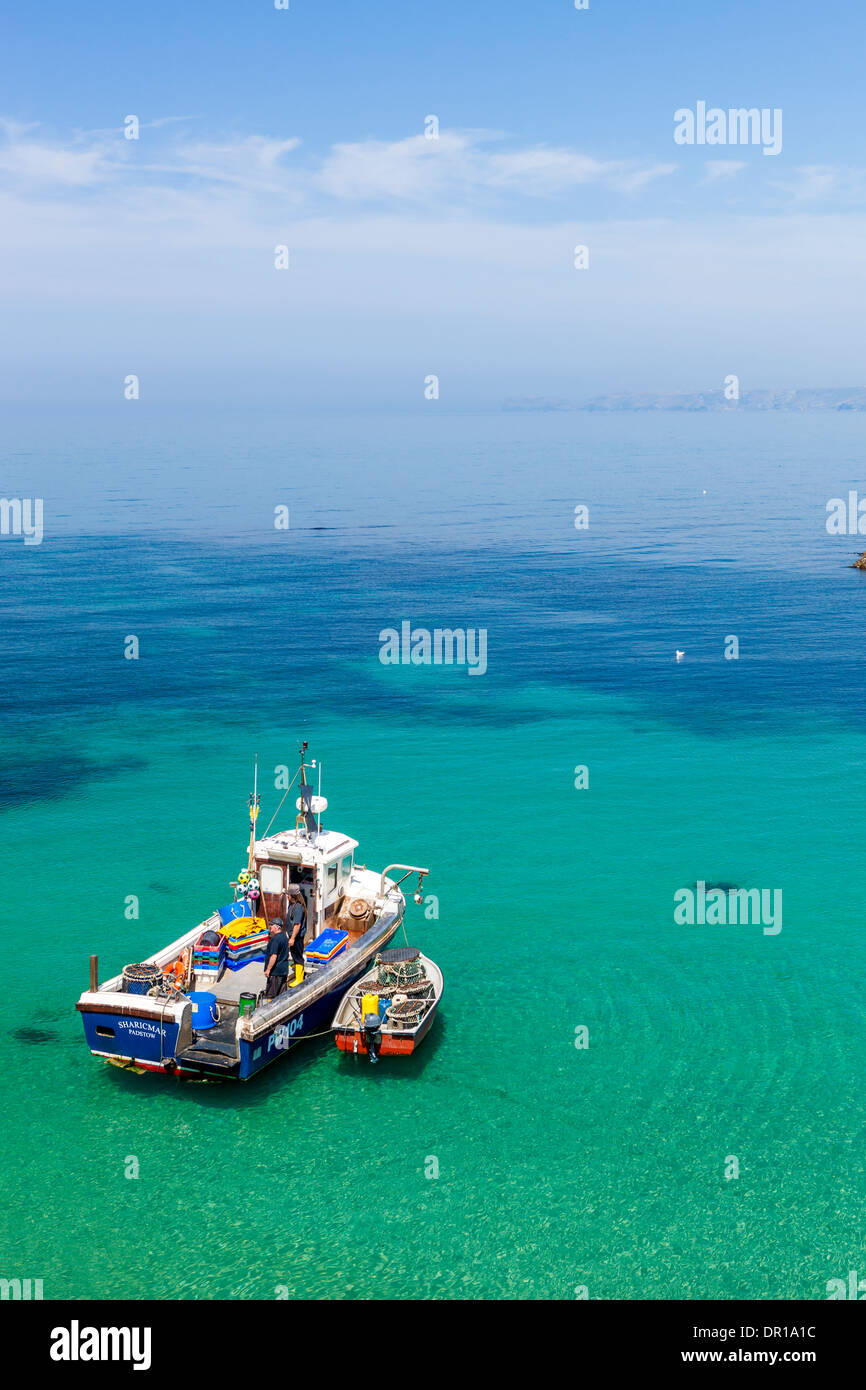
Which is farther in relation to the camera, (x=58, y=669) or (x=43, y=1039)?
(x=58, y=669)

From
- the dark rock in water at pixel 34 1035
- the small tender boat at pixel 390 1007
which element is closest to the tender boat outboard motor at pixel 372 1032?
the small tender boat at pixel 390 1007

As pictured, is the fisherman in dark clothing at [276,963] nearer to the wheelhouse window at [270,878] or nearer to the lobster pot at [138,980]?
the lobster pot at [138,980]

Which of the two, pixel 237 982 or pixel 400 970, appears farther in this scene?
pixel 400 970

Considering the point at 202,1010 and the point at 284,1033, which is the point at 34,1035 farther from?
the point at 284,1033

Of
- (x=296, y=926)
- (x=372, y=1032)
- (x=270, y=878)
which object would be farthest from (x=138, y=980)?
(x=372, y=1032)

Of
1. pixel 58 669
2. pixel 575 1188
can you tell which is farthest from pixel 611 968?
pixel 58 669

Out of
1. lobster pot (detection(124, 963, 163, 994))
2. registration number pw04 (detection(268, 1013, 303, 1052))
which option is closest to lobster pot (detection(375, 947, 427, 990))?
registration number pw04 (detection(268, 1013, 303, 1052))

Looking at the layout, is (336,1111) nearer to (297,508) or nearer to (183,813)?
(183,813)
